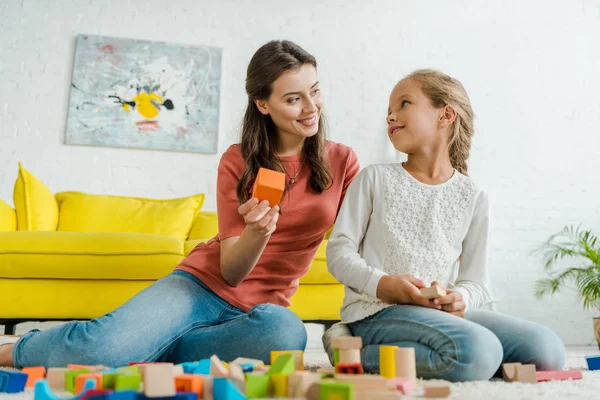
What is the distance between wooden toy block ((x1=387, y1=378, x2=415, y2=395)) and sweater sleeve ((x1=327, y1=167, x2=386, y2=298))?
11.7 inches

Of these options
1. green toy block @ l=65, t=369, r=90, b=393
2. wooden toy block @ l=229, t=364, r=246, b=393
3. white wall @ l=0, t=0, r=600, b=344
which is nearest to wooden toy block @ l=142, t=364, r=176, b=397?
wooden toy block @ l=229, t=364, r=246, b=393

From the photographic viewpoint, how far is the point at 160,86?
384 cm

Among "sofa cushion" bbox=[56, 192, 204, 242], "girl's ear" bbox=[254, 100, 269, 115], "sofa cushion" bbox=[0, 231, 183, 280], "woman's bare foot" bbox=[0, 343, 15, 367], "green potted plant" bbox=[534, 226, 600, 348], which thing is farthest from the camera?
"green potted plant" bbox=[534, 226, 600, 348]

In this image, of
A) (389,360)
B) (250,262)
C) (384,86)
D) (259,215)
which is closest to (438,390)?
(389,360)

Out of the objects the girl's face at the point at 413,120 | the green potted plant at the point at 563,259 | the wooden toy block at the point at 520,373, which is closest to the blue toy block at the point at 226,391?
the wooden toy block at the point at 520,373

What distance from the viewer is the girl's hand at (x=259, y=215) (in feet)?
4.04

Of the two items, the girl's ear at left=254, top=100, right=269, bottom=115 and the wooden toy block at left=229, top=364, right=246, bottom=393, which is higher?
the girl's ear at left=254, top=100, right=269, bottom=115

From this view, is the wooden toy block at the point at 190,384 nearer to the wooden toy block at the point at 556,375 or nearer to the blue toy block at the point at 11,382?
the blue toy block at the point at 11,382

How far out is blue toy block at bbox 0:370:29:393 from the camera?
0.96 meters

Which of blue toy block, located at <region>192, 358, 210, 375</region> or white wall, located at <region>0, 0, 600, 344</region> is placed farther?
white wall, located at <region>0, 0, 600, 344</region>

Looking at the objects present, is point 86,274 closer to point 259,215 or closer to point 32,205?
point 32,205

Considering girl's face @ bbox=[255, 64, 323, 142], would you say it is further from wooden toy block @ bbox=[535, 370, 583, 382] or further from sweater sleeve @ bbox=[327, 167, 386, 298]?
wooden toy block @ bbox=[535, 370, 583, 382]

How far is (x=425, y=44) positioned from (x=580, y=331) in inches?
93.3

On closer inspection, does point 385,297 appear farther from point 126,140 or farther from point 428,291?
point 126,140
